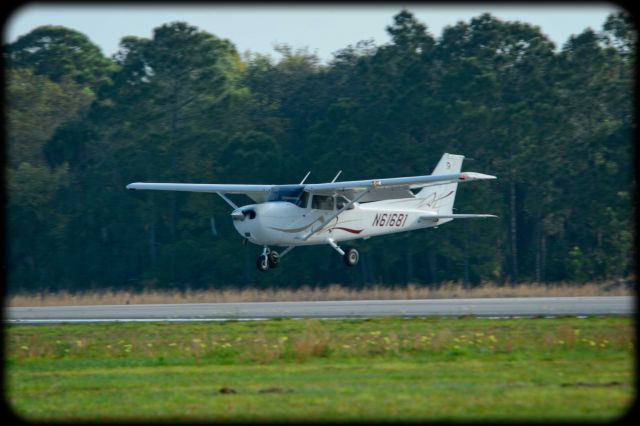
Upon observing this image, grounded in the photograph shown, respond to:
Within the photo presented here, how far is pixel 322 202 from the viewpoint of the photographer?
3275 cm

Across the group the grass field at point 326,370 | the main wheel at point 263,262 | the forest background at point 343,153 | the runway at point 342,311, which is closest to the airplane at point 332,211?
the main wheel at point 263,262

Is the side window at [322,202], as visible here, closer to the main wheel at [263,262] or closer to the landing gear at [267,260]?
the landing gear at [267,260]

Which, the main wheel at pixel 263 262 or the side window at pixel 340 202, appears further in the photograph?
the side window at pixel 340 202

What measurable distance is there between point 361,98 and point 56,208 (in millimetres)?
17889

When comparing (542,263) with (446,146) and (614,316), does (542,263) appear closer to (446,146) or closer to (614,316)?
(446,146)

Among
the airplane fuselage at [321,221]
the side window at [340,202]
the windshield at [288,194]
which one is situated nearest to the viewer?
the airplane fuselage at [321,221]

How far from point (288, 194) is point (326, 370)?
1694 centimetres

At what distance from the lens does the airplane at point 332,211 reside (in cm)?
3105

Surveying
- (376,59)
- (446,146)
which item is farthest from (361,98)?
(446,146)

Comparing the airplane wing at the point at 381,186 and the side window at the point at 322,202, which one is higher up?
the airplane wing at the point at 381,186

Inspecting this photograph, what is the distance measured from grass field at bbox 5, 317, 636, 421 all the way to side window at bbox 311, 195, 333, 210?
33.3 feet

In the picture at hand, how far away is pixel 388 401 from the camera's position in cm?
1244

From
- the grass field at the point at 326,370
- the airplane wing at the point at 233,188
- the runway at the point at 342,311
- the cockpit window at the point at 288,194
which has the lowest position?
the runway at the point at 342,311

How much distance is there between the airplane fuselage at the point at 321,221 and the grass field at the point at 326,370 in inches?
325
